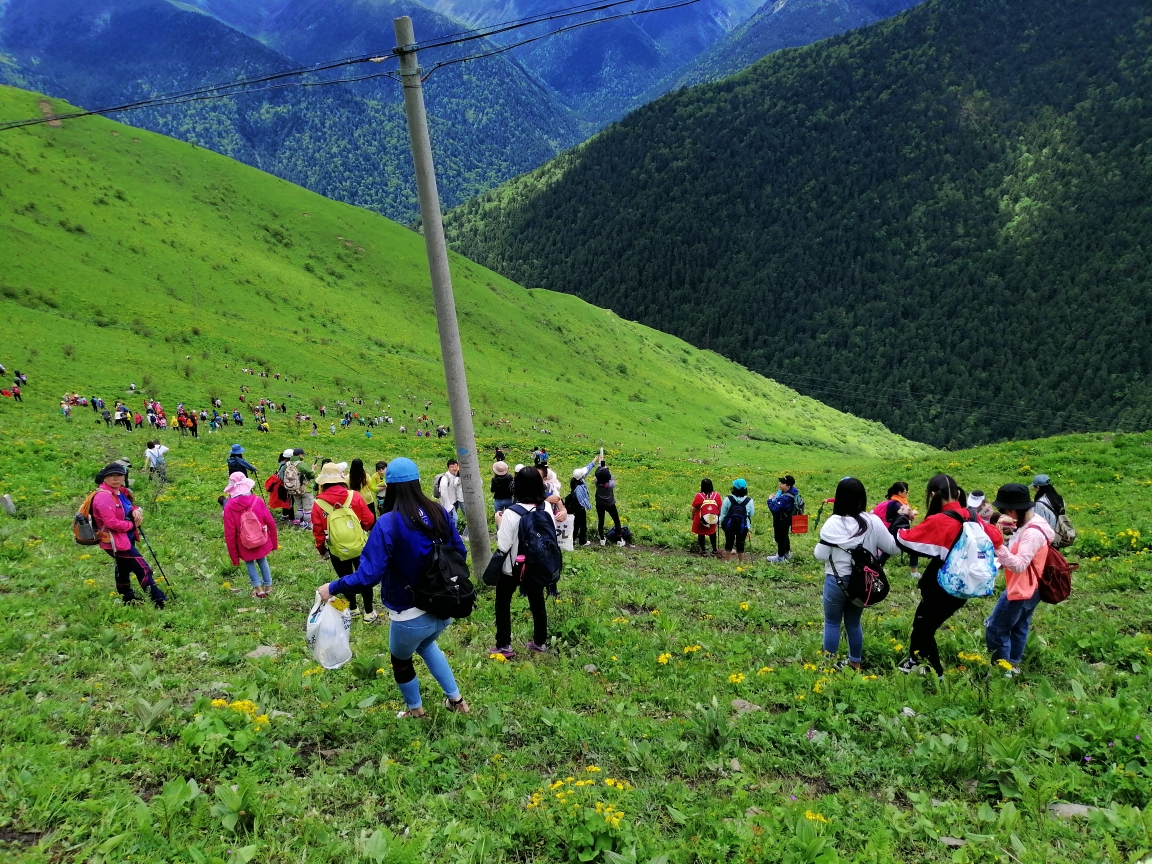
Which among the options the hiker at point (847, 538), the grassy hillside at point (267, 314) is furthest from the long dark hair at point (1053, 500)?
the grassy hillside at point (267, 314)

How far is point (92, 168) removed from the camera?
65.8 meters

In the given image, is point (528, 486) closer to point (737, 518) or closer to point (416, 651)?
point (416, 651)

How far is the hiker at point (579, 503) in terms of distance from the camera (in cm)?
1559

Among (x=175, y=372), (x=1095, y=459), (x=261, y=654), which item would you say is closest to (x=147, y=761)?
(x=261, y=654)

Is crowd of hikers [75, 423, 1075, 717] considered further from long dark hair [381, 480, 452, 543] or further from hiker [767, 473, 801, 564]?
hiker [767, 473, 801, 564]

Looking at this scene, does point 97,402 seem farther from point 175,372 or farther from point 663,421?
point 663,421

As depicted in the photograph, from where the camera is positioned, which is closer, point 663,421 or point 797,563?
point 797,563

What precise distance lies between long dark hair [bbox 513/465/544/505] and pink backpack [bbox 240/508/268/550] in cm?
554

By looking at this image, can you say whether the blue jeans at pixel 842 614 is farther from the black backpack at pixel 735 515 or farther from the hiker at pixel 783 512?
the black backpack at pixel 735 515

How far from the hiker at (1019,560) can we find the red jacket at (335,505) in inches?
350

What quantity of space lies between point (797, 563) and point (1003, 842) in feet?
35.2

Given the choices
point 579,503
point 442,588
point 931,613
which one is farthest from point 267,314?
point 931,613

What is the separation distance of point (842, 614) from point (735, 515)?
7.70 metres

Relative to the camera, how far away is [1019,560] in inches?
297
